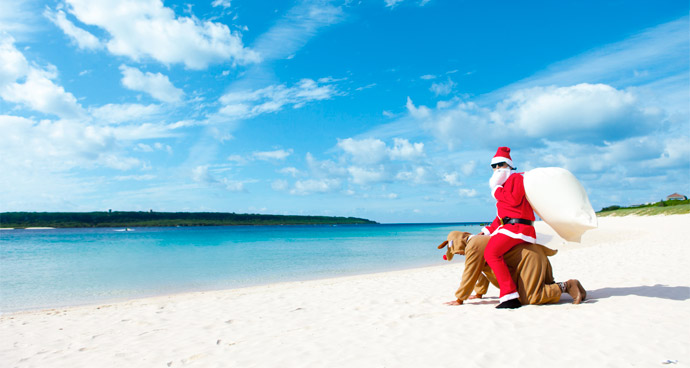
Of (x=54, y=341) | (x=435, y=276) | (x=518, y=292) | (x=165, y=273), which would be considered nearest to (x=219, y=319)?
(x=54, y=341)

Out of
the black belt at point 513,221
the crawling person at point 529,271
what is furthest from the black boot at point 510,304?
the black belt at point 513,221

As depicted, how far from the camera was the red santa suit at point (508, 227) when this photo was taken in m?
4.93

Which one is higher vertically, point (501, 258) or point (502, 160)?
point (502, 160)

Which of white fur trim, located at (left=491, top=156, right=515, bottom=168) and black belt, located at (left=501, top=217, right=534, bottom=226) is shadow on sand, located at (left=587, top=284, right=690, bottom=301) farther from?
white fur trim, located at (left=491, top=156, right=515, bottom=168)

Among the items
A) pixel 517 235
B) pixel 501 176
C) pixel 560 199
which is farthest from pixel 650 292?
pixel 501 176

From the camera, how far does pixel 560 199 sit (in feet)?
15.9

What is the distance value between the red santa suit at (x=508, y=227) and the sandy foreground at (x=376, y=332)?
1.29ft

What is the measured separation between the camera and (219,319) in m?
5.72

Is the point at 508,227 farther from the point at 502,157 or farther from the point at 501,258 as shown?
the point at 502,157

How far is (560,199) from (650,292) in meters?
2.31

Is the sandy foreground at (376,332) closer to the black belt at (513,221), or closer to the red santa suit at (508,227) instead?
the red santa suit at (508,227)

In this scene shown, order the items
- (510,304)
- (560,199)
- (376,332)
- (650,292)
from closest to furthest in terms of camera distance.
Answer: (376,332), (560,199), (510,304), (650,292)

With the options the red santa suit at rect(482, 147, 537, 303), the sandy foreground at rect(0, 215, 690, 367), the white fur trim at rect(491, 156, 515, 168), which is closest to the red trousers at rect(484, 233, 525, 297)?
the red santa suit at rect(482, 147, 537, 303)

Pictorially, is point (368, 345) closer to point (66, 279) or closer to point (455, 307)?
point (455, 307)
